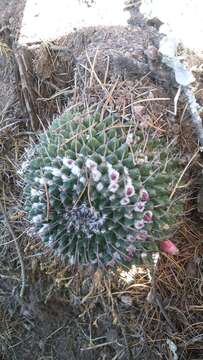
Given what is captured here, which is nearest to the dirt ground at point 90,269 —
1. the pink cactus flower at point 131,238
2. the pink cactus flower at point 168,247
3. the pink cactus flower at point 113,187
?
the pink cactus flower at point 168,247

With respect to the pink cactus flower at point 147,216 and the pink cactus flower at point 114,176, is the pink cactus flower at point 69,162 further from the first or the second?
the pink cactus flower at point 147,216

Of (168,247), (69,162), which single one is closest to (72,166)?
(69,162)

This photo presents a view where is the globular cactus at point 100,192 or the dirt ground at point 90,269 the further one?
the dirt ground at point 90,269

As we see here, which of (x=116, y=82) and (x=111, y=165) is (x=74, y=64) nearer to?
(x=116, y=82)

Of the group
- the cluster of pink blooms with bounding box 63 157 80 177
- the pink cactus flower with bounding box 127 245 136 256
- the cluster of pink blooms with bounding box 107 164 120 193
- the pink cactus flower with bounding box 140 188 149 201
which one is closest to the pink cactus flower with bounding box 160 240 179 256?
the pink cactus flower with bounding box 127 245 136 256

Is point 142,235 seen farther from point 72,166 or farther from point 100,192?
point 72,166

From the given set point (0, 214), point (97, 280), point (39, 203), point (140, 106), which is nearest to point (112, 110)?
point (140, 106)

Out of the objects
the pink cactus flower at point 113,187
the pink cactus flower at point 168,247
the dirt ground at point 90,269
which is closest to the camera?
the pink cactus flower at point 113,187
